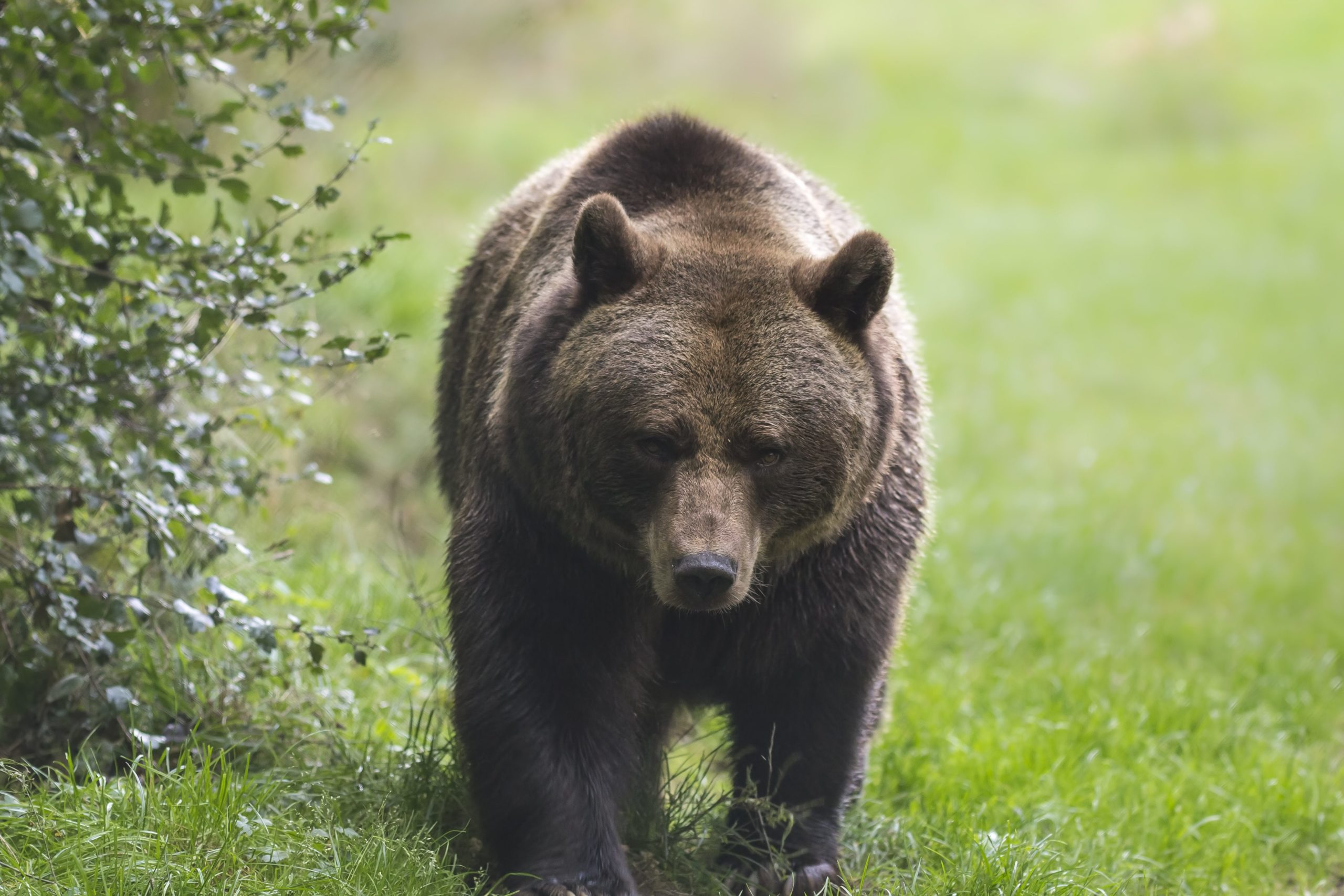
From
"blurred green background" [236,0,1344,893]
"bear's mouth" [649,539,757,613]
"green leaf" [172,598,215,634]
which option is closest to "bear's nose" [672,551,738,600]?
"bear's mouth" [649,539,757,613]

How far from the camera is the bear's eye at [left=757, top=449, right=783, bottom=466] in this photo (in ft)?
13.0

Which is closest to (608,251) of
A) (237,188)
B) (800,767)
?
(237,188)

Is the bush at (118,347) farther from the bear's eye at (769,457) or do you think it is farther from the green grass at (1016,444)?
the bear's eye at (769,457)

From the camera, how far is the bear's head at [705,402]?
3.88 m

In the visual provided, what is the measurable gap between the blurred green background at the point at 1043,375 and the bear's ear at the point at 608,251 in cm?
116

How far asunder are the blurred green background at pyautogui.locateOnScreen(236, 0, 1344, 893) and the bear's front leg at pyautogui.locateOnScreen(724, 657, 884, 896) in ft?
0.84

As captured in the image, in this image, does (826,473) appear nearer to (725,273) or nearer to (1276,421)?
(725,273)

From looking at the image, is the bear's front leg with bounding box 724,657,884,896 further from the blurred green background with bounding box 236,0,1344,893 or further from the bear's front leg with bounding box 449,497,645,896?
the bear's front leg with bounding box 449,497,645,896

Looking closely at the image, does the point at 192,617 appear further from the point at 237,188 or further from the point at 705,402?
the point at 705,402

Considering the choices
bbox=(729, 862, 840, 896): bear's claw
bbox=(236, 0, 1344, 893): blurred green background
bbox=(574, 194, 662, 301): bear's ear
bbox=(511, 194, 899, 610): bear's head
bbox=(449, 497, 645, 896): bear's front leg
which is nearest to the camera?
bbox=(511, 194, 899, 610): bear's head

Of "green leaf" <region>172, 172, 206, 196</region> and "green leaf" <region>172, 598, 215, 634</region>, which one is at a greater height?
"green leaf" <region>172, 172, 206, 196</region>

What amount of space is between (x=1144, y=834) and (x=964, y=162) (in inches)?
783

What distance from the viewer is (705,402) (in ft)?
12.8

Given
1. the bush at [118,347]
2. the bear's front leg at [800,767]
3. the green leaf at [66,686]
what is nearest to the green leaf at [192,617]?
the bush at [118,347]
